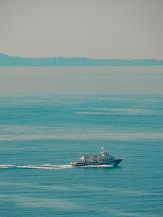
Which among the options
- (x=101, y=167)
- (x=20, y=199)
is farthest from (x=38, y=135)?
(x=20, y=199)

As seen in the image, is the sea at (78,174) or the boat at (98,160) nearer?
the sea at (78,174)

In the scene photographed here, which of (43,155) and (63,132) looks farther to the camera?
(63,132)

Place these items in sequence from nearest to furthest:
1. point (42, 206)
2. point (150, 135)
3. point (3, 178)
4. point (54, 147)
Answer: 1. point (42, 206)
2. point (3, 178)
3. point (54, 147)
4. point (150, 135)

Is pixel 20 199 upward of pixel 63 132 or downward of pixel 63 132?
downward

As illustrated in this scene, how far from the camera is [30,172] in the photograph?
138250mm

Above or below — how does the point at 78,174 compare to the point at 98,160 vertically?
below

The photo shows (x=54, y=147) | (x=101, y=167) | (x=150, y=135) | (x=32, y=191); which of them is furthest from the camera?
(x=150, y=135)

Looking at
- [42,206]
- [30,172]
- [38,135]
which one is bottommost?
[42,206]

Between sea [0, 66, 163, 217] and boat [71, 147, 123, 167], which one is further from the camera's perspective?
boat [71, 147, 123, 167]

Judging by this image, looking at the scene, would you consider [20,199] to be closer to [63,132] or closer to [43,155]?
[43,155]

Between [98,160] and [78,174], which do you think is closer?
[78,174]

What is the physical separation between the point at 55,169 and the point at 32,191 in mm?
17434

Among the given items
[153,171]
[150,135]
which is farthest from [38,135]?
[153,171]

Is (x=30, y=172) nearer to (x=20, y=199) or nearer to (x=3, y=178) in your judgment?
(x=3, y=178)
